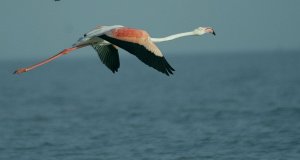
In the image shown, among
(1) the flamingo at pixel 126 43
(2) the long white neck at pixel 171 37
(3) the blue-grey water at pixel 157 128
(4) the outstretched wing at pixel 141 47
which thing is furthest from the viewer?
(3) the blue-grey water at pixel 157 128

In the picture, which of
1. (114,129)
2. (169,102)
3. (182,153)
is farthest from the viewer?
(169,102)

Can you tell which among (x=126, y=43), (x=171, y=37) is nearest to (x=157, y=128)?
(x=171, y=37)

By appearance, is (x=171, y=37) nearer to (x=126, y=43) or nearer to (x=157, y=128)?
(x=126, y=43)

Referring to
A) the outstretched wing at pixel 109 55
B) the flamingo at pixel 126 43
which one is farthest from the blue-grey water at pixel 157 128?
the flamingo at pixel 126 43

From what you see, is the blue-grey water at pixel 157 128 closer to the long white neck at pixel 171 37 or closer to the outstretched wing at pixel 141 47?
the long white neck at pixel 171 37

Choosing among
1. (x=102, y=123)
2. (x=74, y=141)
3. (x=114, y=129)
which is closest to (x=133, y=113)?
(x=102, y=123)

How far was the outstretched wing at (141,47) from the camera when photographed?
60.8ft

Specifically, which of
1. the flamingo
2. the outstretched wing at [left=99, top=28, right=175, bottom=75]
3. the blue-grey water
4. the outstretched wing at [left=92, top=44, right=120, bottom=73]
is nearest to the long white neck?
the flamingo

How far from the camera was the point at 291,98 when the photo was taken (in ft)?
142

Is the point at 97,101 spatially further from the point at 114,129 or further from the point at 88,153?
the point at 88,153

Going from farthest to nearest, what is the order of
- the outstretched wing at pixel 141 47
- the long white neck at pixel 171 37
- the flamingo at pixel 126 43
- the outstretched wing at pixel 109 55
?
the outstretched wing at pixel 109 55 < the long white neck at pixel 171 37 < the flamingo at pixel 126 43 < the outstretched wing at pixel 141 47

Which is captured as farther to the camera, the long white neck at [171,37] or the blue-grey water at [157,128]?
the blue-grey water at [157,128]

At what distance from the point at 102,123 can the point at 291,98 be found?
41.7 ft

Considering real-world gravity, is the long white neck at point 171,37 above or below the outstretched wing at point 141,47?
above
